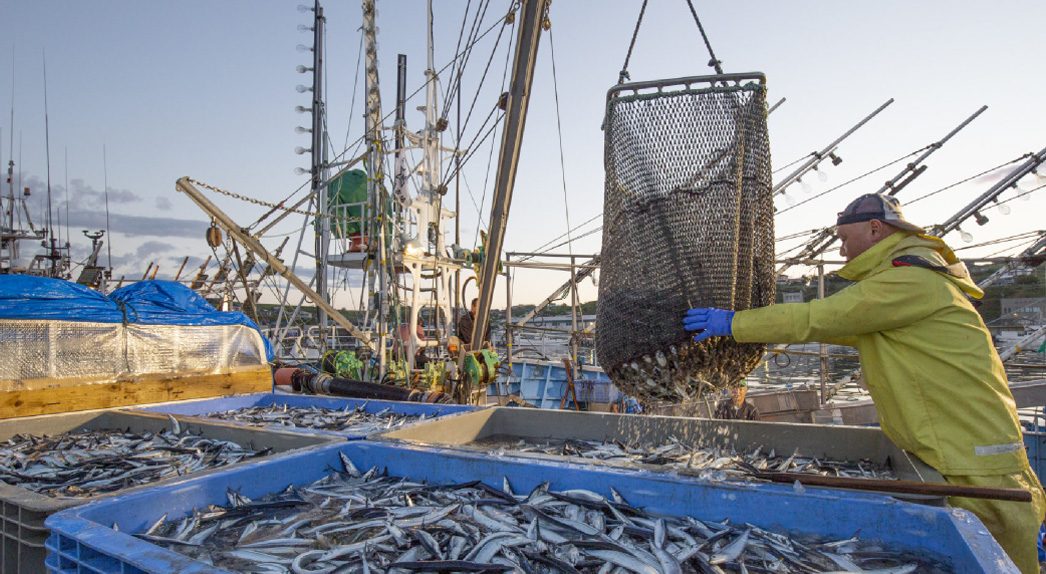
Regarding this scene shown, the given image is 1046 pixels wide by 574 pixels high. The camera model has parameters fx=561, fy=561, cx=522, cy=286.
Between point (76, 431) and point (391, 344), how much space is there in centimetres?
608

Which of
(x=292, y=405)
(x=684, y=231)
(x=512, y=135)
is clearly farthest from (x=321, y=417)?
(x=684, y=231)

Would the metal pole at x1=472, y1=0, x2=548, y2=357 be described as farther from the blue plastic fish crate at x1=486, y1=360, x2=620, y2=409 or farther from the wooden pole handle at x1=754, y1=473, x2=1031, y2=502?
the blue plastic fish crate at x1=486, y1=360, x2=620, y2=409

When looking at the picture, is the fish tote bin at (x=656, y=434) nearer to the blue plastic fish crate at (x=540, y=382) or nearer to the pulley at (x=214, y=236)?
the pulley at (x=214, y=236)

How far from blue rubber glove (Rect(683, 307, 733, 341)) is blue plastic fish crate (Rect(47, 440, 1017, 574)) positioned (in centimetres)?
94

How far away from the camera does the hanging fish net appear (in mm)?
3529

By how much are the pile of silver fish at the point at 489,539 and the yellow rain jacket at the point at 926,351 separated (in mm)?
864

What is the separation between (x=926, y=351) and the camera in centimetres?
278

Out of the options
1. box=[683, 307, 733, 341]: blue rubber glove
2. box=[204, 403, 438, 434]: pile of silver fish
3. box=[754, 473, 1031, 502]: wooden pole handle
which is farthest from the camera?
box=[204, 403, 438, 434]: pile of silver fish

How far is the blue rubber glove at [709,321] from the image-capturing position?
3.21 metres

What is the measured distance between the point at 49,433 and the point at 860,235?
22.0 ft

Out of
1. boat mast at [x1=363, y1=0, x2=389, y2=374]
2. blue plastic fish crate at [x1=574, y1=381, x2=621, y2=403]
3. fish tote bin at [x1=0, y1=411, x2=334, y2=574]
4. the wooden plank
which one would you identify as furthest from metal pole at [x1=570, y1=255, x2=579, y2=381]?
fish tote bin at [x1=0, y1=411, x2=334, y2=574]

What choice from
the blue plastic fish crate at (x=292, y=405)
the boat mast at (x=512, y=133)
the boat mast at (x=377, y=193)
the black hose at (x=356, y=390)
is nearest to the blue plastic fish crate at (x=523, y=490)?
the blue plastic fish crate at (x=292, y=405)

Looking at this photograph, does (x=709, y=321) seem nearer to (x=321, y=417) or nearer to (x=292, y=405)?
(x=321, y=417)

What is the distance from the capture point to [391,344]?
36.6 feet
